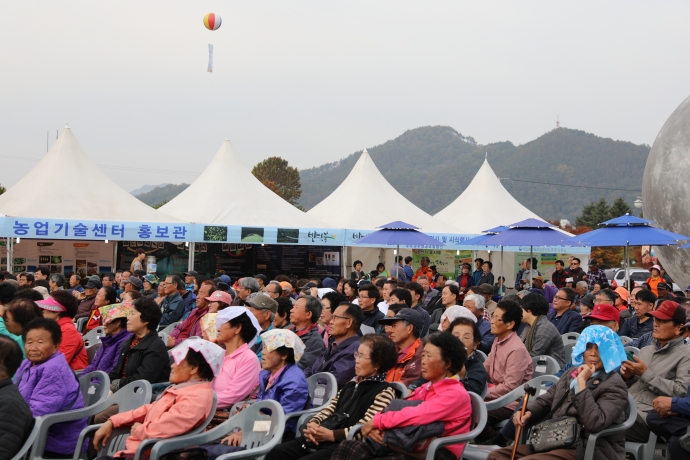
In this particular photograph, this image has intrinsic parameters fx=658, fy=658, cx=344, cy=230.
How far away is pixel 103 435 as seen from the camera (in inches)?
162

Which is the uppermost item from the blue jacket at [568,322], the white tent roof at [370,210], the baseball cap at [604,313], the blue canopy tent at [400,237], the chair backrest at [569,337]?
the white tent roof at [370,210]

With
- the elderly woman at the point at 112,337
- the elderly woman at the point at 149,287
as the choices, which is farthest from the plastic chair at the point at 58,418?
the elderly woman at the point at 149,287

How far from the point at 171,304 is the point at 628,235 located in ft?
24.0

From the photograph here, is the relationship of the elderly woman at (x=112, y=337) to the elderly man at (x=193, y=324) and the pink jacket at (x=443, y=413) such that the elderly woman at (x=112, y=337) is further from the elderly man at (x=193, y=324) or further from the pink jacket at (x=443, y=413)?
the pink jacket at (x=443, y=413)

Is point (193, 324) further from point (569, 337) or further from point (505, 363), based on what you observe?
point (569, 337)

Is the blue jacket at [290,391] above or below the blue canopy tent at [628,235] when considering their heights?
below

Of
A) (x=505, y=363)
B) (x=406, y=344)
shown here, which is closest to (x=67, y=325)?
(x=406, y=344)

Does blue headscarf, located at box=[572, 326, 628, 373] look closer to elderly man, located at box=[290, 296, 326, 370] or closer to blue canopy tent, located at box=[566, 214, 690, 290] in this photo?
elderly man, located at box=[290, 296, 326, 370]

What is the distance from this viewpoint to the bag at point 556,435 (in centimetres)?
383

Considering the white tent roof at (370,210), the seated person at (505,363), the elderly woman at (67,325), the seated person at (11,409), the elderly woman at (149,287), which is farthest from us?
the white tent roof at (370,210)

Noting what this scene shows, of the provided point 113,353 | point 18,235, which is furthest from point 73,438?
point 18,235

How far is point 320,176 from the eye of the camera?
152 m

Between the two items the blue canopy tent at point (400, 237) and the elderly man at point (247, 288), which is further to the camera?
the blue canopy tent at point (400, 237)

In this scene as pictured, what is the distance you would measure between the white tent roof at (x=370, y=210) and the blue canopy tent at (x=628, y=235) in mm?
7255
